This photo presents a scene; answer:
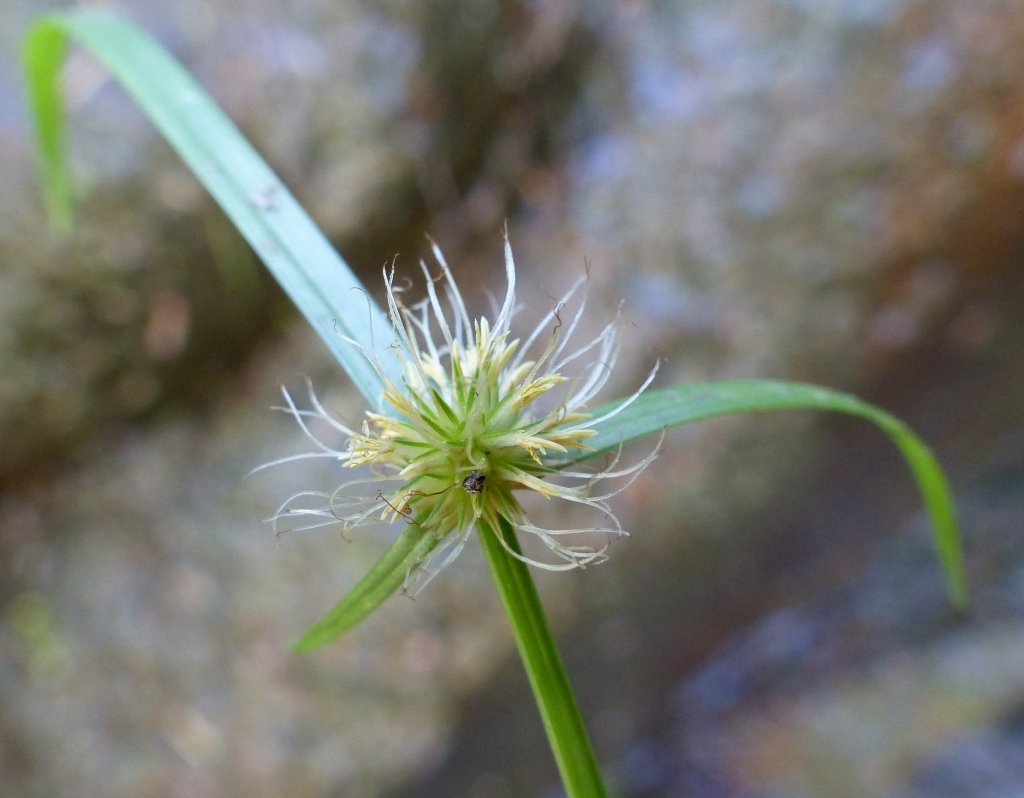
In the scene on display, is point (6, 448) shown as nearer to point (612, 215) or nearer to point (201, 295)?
point (201, 295)

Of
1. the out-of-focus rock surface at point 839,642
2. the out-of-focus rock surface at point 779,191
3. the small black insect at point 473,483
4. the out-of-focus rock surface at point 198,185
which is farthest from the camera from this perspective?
the out-of-focus rock surface at point 839,642

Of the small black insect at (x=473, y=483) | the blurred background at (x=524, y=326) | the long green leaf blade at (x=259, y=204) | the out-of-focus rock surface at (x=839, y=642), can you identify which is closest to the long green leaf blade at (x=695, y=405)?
the small black insect at (x=473, y=483)

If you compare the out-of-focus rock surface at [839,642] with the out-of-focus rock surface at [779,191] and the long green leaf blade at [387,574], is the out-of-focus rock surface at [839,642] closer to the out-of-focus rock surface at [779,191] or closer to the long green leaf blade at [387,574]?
the out-of-focus rock surface at [779,191]

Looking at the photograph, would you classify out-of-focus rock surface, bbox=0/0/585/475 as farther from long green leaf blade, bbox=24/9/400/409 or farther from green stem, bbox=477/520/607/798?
green stem, bbox=477/520/607/798

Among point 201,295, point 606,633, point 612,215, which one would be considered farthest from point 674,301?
point 201,295

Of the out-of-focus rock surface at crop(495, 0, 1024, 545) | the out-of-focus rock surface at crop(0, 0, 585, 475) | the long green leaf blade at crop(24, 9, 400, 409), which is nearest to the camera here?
the long green leaf blade at crop(24, 9, 400, 409)

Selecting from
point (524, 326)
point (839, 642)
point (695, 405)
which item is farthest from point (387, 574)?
point (839, 642)

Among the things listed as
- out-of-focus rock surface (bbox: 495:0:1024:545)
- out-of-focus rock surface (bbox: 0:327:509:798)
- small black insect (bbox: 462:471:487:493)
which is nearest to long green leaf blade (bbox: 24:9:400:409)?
small black insect (bbox: 462:471:487:493)
